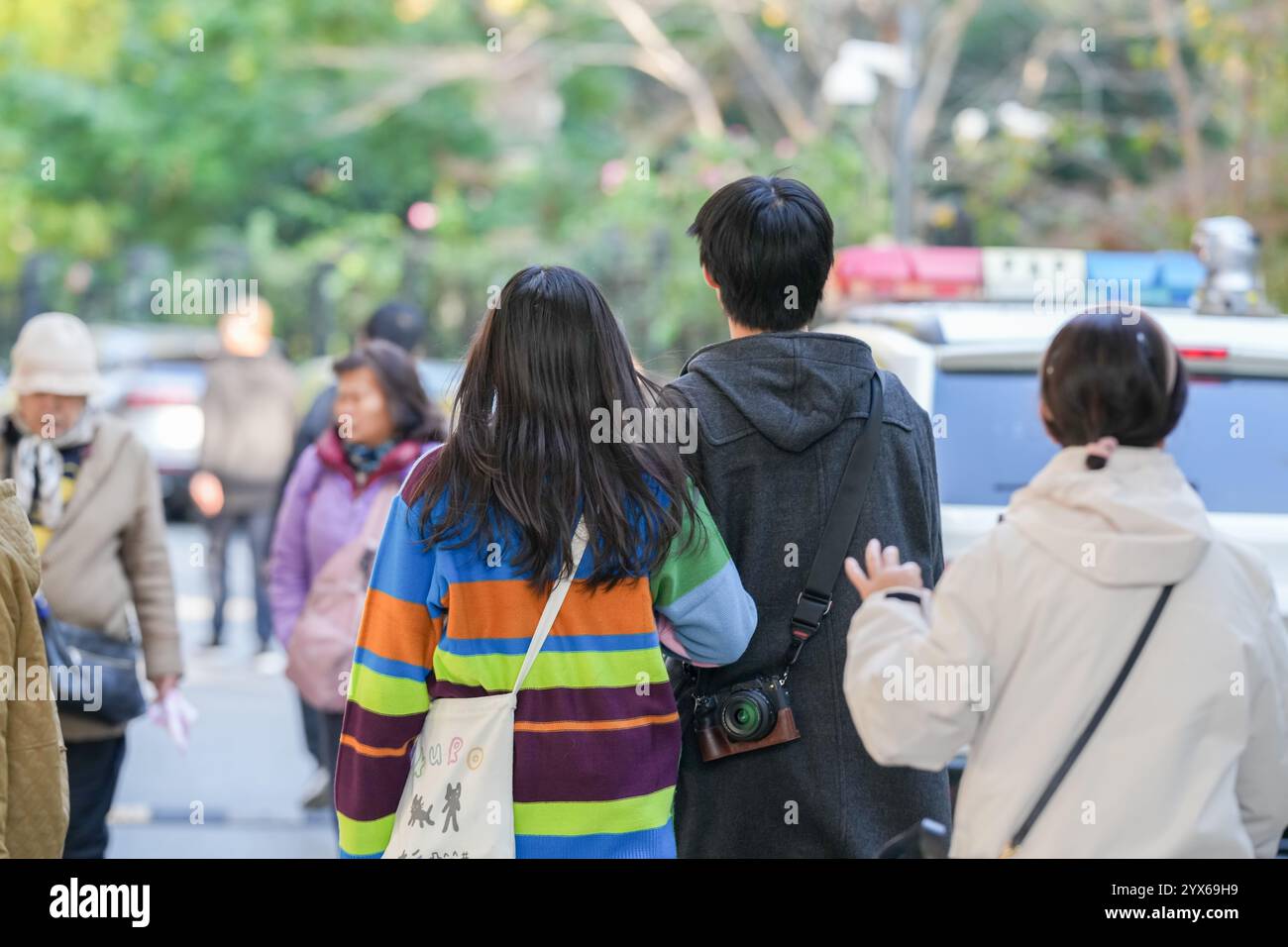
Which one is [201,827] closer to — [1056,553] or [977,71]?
[1056,553]

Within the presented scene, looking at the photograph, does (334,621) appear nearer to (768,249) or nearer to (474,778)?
(474,778)

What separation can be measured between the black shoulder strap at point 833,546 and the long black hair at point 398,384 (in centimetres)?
230

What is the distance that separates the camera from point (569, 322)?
2707 millimetres

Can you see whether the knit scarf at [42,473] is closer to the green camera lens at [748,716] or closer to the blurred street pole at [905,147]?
the green camera lens at [748,716]

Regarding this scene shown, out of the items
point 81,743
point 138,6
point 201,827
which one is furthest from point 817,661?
point 138,6

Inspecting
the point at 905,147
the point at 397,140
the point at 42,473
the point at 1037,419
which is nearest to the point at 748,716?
the point at 1037,419

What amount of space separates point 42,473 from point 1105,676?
10.1ft

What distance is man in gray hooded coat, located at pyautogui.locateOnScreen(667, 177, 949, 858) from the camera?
2879mm

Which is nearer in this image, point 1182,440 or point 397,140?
point 1182,440

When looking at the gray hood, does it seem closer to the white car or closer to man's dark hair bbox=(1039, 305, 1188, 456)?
man's dark hair bbox=(1039, 305, 1188, 456)

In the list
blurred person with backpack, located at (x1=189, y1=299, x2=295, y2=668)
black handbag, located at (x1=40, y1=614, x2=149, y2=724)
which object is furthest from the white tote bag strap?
blurred person with backpack, located at (x1=189, y1=299, x2=295, y2=668)

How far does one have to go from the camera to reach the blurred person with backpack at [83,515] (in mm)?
4191

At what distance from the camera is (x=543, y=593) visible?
266 centimetres

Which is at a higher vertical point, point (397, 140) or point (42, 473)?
point (397, 140)
